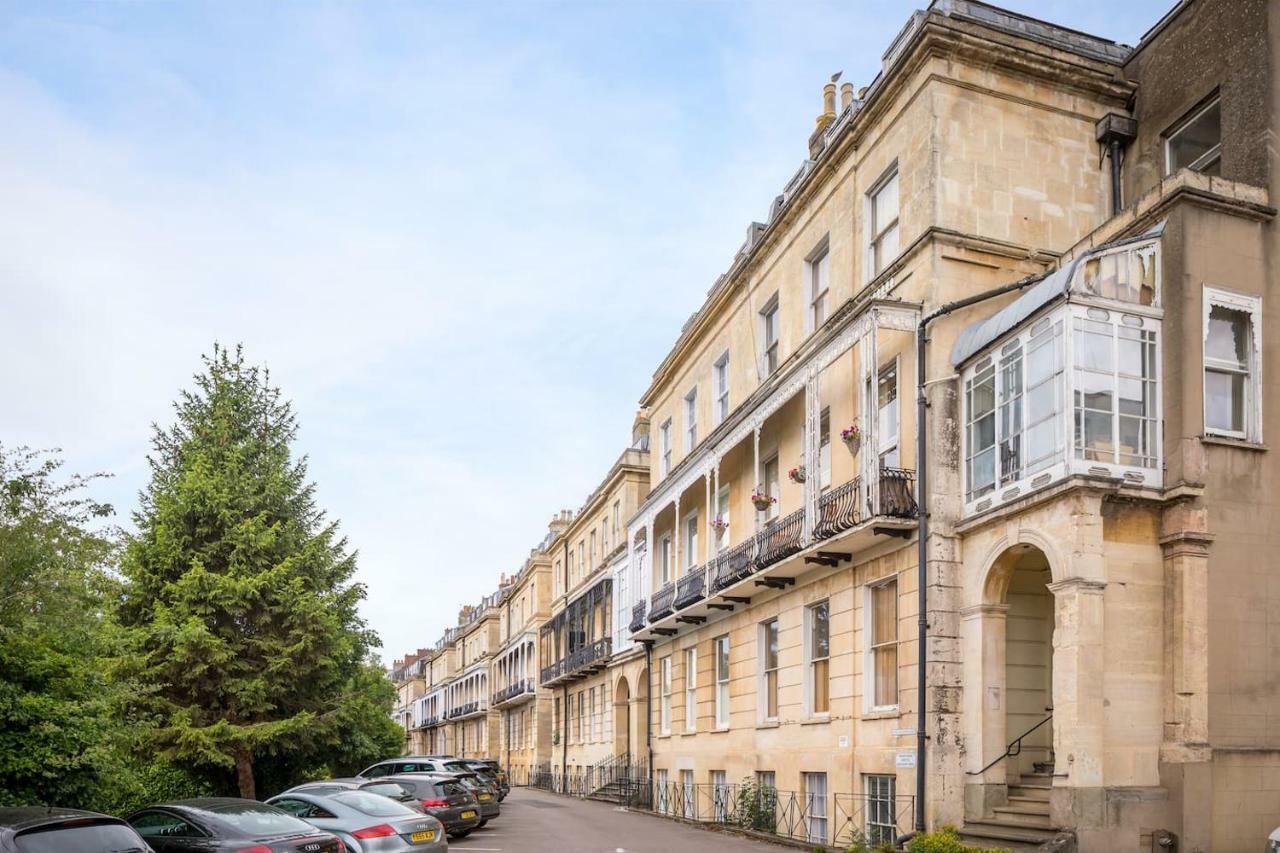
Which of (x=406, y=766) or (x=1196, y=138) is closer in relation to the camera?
(x=1196, y=138)

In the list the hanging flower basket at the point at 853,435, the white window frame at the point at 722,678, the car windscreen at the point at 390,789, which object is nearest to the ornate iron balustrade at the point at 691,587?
the white window frame at the point at 722,678

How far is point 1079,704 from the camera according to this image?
47.6ft

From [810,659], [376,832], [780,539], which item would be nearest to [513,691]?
[810,659]

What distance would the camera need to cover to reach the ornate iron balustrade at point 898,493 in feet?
59.0

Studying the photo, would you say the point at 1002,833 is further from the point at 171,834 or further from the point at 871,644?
the point at 171,834

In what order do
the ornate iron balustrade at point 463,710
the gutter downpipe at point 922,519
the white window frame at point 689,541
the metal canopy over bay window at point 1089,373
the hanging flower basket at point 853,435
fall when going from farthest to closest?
1. the ornate iron balustrade at point 463,710
2. the white window frame at point 689,541
3. the hanging flower basket at point 853,435
4. the gutter downpipe at point 922,519
5. the metal canopy over bay window at point 1089,373

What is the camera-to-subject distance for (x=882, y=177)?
20688mm

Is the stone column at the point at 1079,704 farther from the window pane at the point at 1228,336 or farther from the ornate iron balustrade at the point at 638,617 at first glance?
the ornate iron balustrade at the point at 638,617

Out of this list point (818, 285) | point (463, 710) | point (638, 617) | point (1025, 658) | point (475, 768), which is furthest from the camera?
point (463, 710)

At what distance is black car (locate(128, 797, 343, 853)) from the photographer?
13.6 meters

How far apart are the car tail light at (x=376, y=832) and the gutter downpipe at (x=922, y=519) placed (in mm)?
7291

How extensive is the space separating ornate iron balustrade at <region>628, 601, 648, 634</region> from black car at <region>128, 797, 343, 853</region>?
1875cm

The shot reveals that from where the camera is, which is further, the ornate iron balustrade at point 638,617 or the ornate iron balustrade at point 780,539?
the ornate iron balustrade at point 638,617

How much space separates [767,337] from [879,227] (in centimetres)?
620
